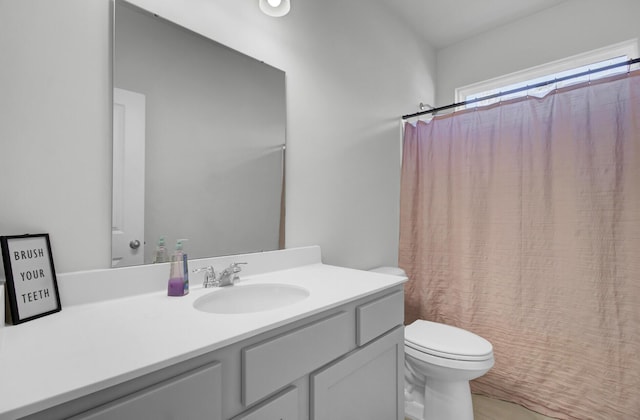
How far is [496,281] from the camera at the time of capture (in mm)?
1917

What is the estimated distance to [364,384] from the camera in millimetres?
1098

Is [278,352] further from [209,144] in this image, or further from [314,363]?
[209,144]

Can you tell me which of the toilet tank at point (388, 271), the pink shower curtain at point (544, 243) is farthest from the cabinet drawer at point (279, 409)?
the pink shower curtain at point (544, 243)

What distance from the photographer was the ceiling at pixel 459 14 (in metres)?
2.17

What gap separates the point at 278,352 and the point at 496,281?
1666 millimetres

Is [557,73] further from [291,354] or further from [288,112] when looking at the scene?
[291,354]

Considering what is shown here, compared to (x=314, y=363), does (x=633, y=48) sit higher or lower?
higher

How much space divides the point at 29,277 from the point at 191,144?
2.20 ft

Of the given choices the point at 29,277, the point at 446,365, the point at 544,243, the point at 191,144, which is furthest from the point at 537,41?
the point at 29,277

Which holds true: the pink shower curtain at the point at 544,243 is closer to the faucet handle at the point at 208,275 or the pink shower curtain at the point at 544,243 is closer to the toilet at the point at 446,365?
the toilet at the point at 446,365

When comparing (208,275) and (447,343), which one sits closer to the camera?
(208,275)

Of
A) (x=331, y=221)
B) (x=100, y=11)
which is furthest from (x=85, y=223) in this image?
(x=331, y=221)

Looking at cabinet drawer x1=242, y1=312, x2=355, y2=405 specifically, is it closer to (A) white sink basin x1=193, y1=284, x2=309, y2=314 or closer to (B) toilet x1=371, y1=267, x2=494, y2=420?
(A) white sink basin x1=193, y1=284, x2=309, y2=314

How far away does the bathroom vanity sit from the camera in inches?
21.6
